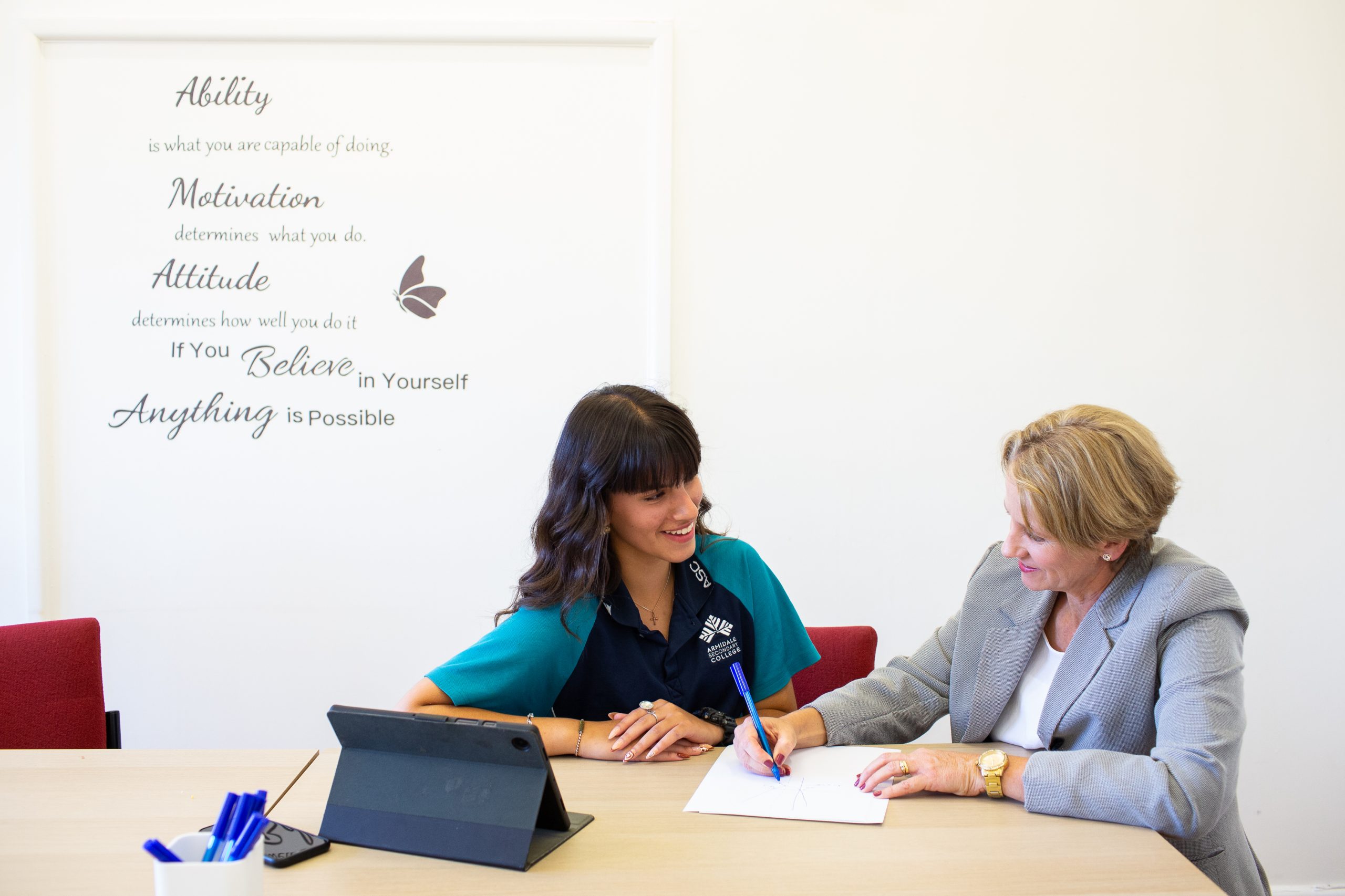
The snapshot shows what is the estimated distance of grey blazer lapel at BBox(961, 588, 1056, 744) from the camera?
5.80 feet

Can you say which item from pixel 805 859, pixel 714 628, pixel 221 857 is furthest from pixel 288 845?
pixel 714 628

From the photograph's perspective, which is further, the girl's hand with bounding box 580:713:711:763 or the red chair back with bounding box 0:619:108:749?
the red chair back with bounding box 0:619:108:749

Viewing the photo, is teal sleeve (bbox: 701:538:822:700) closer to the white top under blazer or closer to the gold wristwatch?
the white top under blazer

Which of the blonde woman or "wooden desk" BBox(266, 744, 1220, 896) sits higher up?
the blonde woman

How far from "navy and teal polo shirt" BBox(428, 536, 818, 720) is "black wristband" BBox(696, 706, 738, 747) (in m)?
0.12

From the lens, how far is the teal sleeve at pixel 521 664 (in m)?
1.78

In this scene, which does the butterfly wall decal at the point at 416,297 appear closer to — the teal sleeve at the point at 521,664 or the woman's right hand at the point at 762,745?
the teal sleeve at the point at 521,664

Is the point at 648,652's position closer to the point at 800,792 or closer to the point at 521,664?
the point at 521,664

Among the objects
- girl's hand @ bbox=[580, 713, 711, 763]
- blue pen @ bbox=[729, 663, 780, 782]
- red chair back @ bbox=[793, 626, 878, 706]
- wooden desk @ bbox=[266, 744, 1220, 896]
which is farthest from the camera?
red chair back @ bbox=[793, 626, 878, 706]

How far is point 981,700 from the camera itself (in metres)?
1.78

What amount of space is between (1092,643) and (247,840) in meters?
1.31

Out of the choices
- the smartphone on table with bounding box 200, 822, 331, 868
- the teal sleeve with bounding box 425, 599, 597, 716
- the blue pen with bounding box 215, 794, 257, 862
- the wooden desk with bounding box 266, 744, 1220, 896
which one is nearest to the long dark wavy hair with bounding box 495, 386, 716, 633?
the teal sleeve with bounding box 425, 599, 597, 716

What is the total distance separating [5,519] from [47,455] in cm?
22

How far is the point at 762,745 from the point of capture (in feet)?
5.16
